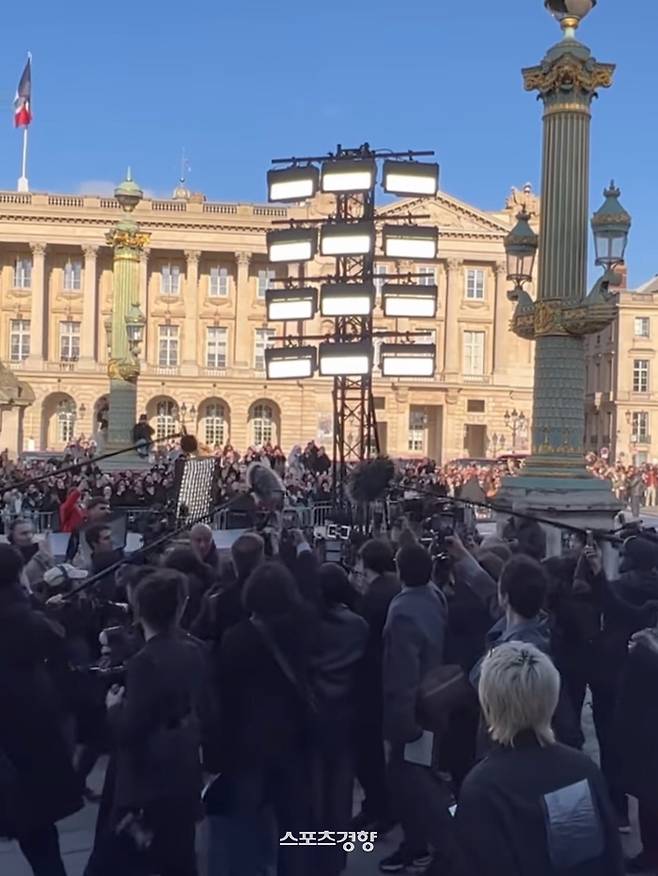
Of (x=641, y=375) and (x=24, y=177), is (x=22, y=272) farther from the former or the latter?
(x=641, y=375)

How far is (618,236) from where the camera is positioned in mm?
13039

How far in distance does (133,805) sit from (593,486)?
1121 cm

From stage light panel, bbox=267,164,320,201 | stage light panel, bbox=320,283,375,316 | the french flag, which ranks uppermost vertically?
the french flag

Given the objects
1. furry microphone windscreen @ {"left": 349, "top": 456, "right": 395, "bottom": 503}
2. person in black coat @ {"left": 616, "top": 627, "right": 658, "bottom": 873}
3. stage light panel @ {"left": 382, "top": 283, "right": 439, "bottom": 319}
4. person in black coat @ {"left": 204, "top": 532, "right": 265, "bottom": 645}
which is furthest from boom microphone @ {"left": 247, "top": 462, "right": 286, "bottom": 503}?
person in black coat @ {"left": 616, "top": 627, "right": 658, "bottom": 873}

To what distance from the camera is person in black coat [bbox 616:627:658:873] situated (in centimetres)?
510

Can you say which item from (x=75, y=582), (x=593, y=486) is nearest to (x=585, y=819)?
(x=75, y=582)

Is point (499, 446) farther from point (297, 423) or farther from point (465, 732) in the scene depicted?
point (465, 732)

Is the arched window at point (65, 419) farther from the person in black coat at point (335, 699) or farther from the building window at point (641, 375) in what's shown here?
the person in black coat at point (335, 699)

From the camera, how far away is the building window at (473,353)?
73812mm

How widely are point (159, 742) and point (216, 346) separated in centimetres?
6951

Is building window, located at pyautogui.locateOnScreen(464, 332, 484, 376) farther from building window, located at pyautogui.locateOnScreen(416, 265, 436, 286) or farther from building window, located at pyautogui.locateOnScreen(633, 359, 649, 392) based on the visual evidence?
building window, located at pyautogui.locateOnScreen(633, 359, 649, 392)

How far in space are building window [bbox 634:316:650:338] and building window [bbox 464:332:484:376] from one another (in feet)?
34.4

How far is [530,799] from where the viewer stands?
2689 mm

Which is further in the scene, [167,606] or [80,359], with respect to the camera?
[80,359]
